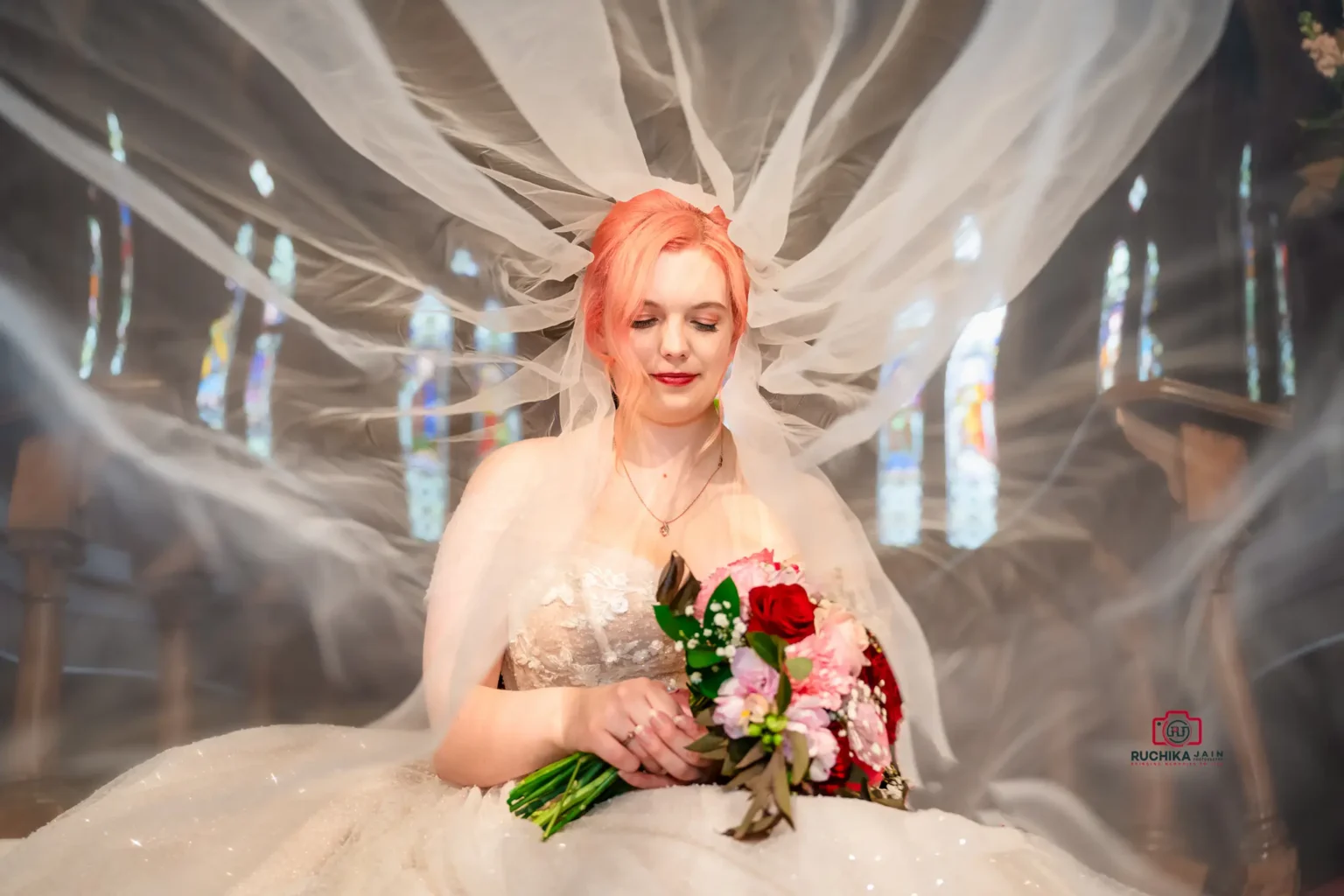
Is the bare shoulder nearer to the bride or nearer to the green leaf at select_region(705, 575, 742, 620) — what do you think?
the bride

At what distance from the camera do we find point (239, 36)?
5.81 feet

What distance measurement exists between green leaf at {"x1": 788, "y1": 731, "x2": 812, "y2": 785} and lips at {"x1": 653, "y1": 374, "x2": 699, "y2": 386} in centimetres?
55

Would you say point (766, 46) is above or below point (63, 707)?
above

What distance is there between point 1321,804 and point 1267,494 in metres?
0.59

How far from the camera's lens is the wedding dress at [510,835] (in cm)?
119

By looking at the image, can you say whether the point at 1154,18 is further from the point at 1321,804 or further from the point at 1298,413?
the point at 1321,804

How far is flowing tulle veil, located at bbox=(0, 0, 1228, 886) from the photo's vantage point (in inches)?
65.9

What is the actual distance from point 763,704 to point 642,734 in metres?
0.18

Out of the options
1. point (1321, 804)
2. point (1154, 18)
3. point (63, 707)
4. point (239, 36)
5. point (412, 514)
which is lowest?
point (1321, 804)

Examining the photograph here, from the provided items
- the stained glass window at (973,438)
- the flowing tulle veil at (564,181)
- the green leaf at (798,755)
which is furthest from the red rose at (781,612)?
the stained glass window at (973,438)

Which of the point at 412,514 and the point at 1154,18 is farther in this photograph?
the point at 1154,18

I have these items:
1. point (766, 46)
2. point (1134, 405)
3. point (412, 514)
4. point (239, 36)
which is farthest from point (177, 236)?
point (1134, 405)

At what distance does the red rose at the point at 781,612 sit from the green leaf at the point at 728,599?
16 mm

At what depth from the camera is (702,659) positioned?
4.17 ft
